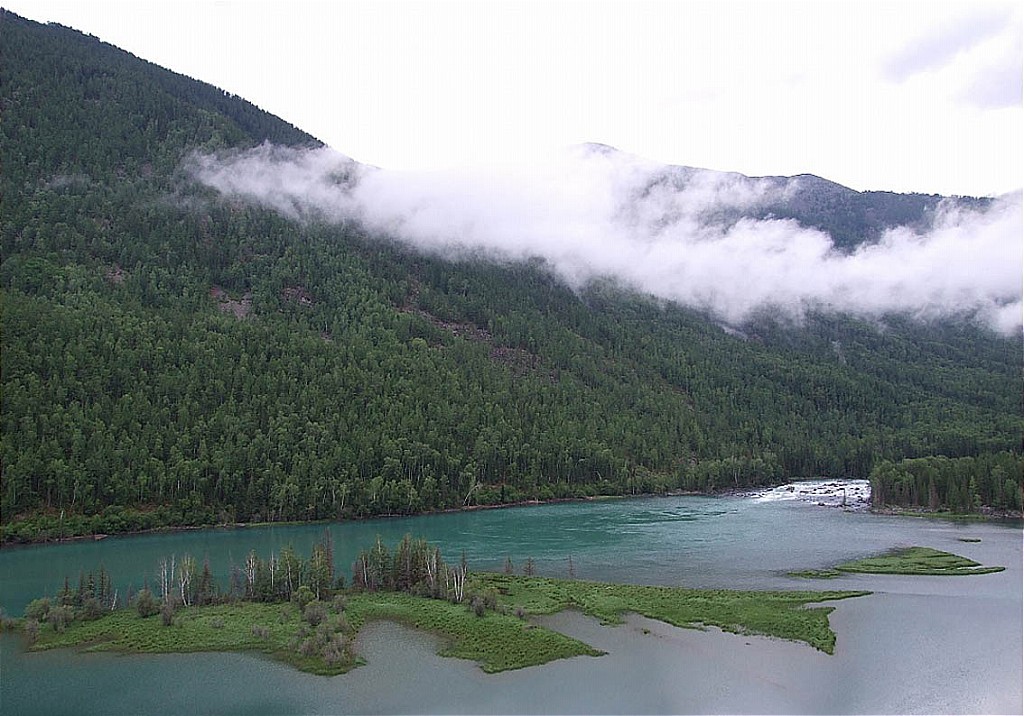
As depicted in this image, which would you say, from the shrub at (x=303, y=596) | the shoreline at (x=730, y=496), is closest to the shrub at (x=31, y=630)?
the shrub at (x=303, y=596)

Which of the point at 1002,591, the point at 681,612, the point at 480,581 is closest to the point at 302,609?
the point at 480,581

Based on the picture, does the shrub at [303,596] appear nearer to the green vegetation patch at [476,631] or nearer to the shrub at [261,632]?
the green vegetation patch at [476,631]

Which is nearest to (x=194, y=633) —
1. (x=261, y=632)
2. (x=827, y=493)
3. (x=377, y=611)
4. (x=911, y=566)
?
(x=261, y=632)

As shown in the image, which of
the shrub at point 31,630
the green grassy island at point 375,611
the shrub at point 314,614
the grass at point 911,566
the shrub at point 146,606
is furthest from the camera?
the grass at point 911,566

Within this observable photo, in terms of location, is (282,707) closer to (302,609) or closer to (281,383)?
(302,609)

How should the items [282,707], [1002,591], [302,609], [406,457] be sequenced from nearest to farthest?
[282,707] < [302,609] < [1002,591] < [406,457]

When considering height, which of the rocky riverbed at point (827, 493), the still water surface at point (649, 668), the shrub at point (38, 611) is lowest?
the still water surface at point (649, 668)
